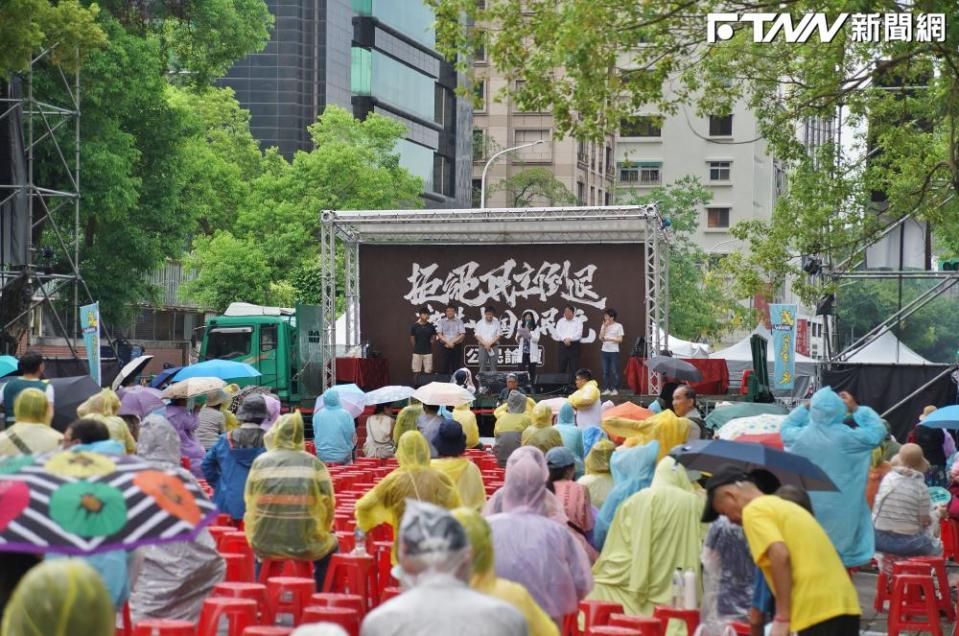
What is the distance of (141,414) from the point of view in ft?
49.5

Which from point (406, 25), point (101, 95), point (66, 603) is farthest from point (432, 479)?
point (406, 25)

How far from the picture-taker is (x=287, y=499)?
9539mm

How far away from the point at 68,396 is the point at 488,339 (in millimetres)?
15506

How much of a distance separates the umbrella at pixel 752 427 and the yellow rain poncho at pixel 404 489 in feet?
11.2

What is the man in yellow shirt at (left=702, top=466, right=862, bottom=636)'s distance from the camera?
6719 millimetres

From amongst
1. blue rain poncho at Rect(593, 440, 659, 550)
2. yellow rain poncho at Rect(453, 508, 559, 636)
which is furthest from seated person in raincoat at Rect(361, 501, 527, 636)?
blue rain poncho at Rect(593, 440, 659, 550)

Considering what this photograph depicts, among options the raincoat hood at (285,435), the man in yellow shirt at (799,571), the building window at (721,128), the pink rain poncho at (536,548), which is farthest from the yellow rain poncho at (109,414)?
the building window at (721,128)

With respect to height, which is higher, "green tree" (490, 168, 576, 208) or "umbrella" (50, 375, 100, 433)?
"green tree" (490, 168, 576, 208)

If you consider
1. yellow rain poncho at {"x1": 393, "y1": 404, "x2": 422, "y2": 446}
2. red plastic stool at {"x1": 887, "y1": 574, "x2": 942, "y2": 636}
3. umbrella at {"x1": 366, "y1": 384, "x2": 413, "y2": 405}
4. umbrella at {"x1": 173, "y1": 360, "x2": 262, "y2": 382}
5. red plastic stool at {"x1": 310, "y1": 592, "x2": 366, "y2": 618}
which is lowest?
red plastic stool at {"x1": 887, "y1": 574, "x2": 942, "y2": 636}

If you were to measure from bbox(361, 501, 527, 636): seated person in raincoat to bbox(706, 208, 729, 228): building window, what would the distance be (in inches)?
3545

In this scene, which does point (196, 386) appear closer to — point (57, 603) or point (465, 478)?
point (465, 478)

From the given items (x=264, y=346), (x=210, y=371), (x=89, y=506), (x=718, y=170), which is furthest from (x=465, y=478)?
(x=718, y=170)

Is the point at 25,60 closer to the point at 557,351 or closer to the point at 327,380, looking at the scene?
the point at 327,380

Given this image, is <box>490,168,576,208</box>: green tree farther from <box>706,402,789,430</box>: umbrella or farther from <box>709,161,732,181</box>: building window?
<box>706,402,789,430</box>: umbrella
